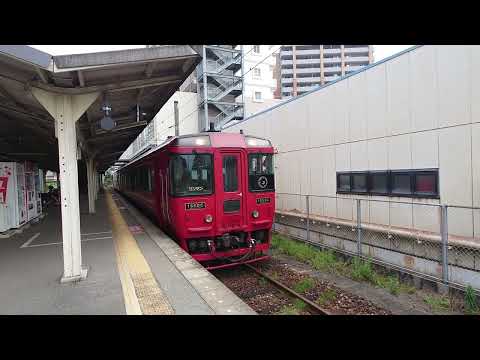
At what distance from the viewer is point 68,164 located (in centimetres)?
480

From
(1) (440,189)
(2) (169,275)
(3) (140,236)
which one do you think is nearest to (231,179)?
(2) (169,275)

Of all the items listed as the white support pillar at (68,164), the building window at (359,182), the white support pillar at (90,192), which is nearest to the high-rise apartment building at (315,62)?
the white support pillar at (90,192)

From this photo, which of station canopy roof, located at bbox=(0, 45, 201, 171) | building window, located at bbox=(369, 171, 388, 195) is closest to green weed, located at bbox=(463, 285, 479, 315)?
building window, located at bbox=(369, 171, 388, 195)

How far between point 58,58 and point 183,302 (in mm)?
3578

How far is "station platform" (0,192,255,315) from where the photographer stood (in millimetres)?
3797

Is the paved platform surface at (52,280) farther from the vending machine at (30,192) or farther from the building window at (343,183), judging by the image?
the building window at (343,183)

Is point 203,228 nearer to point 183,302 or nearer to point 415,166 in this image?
point 183,302

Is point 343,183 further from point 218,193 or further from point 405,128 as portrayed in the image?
point 218,193

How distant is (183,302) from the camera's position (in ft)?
12.6

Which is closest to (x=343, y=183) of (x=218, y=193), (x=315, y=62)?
(x=218, y=193)

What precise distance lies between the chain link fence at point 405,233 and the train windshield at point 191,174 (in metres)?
3.66

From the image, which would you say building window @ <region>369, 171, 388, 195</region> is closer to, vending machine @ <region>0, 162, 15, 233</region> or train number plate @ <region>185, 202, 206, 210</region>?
train number plate @ <region>185, 202, 206, 210</region>

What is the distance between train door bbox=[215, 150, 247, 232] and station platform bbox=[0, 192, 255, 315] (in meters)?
1.13

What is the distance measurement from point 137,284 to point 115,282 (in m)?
0.41
